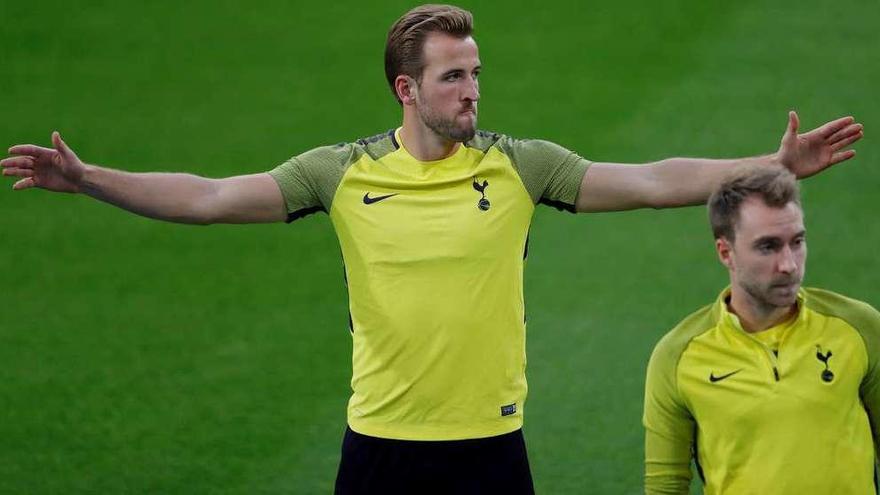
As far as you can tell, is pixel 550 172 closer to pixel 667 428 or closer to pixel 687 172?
pixel 687 172

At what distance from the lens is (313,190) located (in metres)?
5.55

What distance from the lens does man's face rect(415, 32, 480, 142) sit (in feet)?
17.8

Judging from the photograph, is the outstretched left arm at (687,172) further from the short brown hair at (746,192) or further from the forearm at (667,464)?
the forearm at (667,464)

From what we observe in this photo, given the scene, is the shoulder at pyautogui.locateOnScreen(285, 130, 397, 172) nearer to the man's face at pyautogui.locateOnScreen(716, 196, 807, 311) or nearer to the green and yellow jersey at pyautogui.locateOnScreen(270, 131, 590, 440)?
the green and yellow jersey at pyautogui.locateOnScreen(270, 131, 590, 440)

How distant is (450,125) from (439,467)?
3.73 ft

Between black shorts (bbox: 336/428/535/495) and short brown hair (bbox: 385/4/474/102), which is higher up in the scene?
short brown hair (bbox: 385/4/474/102)

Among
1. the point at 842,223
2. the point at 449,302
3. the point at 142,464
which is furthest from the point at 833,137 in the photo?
the point at 842,223

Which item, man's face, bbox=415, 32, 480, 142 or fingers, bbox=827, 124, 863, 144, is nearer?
fingers, bbox=827, 124, 863, 144

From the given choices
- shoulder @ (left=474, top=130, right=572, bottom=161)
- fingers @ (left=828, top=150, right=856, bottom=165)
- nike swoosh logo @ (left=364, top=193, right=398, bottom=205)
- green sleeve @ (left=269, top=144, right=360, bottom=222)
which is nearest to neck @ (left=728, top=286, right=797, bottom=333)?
fingers @ (left=828, top=150, right=856, bottom=165)

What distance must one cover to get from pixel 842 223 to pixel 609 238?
154 cm

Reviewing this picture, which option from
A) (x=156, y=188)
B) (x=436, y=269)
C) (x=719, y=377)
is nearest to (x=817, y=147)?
(x=719, y=377)

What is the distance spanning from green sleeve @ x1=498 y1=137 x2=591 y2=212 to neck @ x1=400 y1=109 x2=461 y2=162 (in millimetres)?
202

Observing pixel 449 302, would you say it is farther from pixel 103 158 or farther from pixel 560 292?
pixel 103 158

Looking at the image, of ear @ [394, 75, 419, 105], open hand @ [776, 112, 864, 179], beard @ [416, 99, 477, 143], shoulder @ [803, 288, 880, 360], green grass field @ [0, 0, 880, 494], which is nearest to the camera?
shoulder @ [803, 288, 880, 360]
